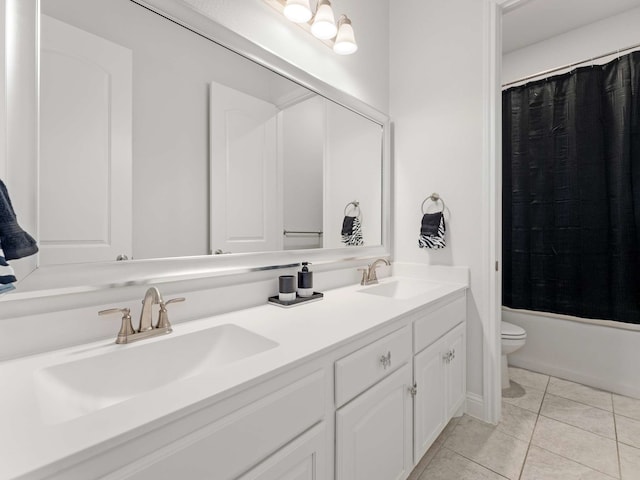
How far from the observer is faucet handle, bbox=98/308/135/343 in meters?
0.89

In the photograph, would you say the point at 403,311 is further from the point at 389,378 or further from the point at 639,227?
the point at 639,227

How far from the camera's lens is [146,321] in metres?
0.95

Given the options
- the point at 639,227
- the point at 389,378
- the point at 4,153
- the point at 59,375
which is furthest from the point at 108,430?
the point at 639,227

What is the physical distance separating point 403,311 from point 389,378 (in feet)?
0.80

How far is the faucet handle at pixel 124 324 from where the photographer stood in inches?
35.0

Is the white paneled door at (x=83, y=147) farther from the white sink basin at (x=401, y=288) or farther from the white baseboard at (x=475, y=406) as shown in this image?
the white baseboard at (x=475, y=406)

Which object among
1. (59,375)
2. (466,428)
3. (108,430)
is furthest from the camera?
(466,428)

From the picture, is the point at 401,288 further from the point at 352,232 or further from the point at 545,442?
the point at 545,442

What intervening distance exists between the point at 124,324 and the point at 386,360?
32.9 inches

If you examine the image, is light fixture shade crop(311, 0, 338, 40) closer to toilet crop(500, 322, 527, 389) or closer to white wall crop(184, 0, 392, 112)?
white wall crop(184, 0, 392, 112)

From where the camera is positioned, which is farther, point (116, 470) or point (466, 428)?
point (466, 428)

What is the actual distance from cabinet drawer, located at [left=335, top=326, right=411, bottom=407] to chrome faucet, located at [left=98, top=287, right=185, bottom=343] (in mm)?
537

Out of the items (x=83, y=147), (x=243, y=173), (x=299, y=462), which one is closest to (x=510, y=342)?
(x=299, y=462)

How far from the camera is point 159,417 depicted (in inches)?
21.5
